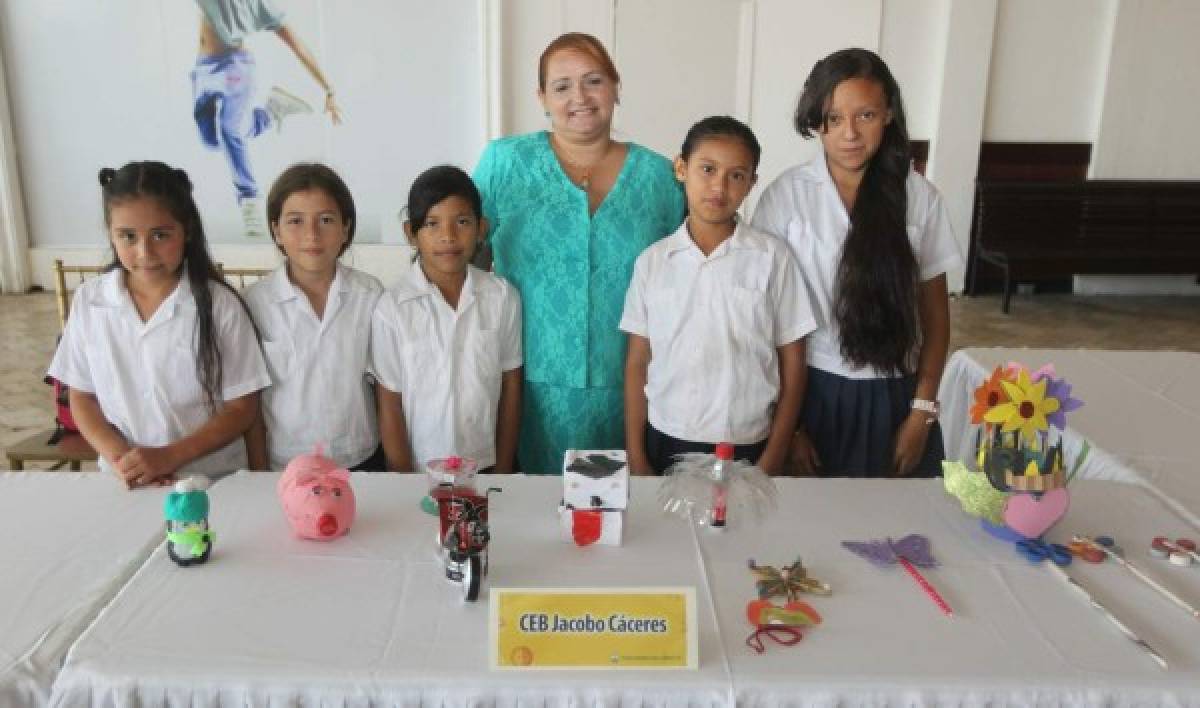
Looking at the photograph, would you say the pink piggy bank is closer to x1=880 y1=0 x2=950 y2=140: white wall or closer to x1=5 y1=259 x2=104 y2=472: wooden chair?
x1=5 y1=259 x2=104 y2=472: wooden chair

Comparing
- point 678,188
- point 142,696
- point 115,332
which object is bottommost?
point 142,696

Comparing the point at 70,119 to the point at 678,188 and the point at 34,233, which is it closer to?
the point at 34,233

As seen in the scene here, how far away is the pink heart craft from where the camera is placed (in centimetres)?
151

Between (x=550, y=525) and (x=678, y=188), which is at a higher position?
(x=678, y=188)

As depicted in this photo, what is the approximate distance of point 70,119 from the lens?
6434 millimetres

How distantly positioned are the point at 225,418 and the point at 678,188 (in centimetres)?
121

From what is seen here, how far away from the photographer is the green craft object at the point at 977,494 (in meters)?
1.55

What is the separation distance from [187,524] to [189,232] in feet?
2.72

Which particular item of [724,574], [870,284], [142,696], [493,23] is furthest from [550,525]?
[493,23]

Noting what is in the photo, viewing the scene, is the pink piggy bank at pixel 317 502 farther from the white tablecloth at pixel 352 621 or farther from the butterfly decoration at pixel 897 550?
the butterfly decoration at pixel 897 550

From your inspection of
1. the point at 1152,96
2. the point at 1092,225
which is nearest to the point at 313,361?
the point at 1092,225

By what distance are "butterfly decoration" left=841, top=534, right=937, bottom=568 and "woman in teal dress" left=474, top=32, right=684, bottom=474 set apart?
35.9 inches

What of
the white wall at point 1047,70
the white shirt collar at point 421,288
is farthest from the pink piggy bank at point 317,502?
the white wall at point 1047,70

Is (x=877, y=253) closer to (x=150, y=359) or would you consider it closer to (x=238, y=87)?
(x=150, y=359)
